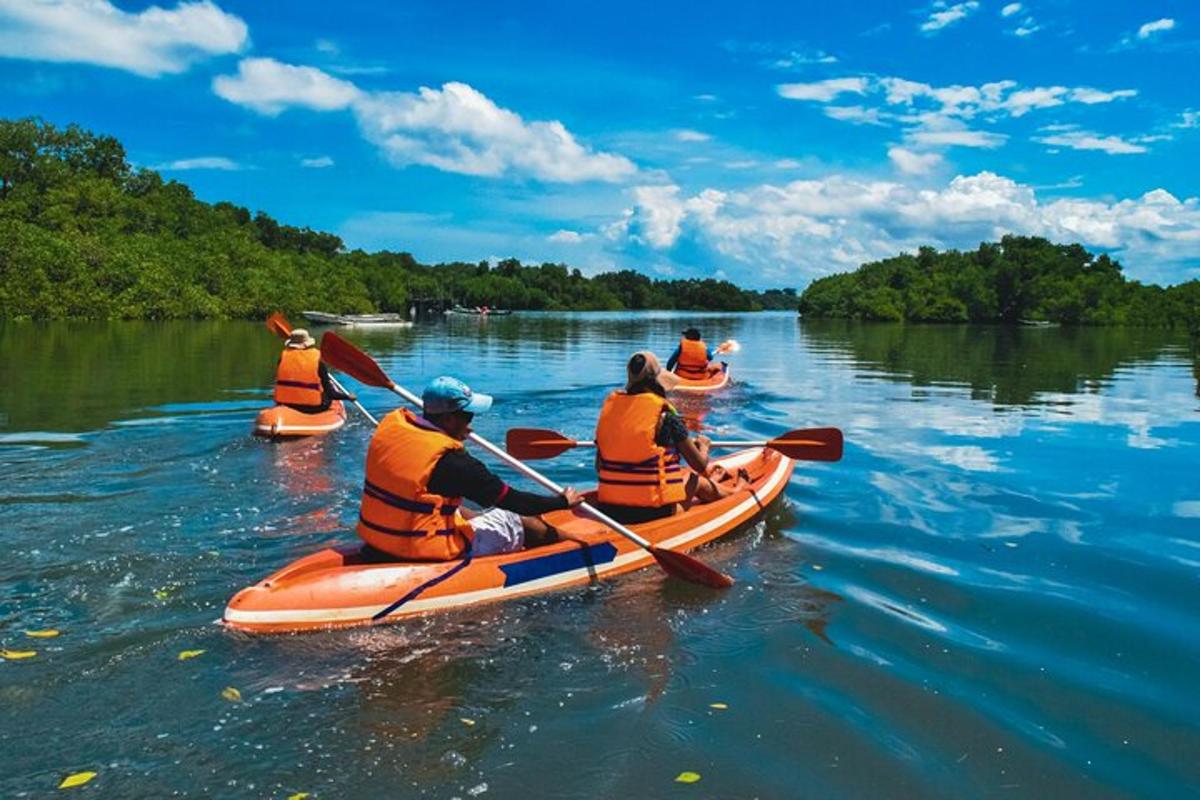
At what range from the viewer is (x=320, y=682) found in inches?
213

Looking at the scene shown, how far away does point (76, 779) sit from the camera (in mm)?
4266

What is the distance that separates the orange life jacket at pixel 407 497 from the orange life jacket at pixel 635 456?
188 centimetres

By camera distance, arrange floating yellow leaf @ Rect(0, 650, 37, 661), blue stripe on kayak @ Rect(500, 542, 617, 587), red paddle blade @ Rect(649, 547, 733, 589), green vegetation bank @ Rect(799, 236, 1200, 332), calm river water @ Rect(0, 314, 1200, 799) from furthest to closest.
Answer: green vegetation bank @ Rect(799, 236, 1200, 332) < red paddle blade @ Rect(649, 547, 733, 589) < blue stripe on kayak @ Rect(500, 542, 617, 587) < floating yellow leaf @ Rect(0, 650, 37, 661) < calm river water @ Rect(0, 314, 1200, 799)

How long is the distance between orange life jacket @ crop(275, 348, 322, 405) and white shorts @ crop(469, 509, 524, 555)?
24.0 ft

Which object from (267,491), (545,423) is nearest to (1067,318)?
(545,423)

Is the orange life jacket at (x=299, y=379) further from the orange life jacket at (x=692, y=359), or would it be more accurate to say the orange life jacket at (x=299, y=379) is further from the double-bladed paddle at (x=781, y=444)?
the orange life jacket at (x=692, y=359)

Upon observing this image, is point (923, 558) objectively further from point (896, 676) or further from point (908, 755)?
point (908, 755)

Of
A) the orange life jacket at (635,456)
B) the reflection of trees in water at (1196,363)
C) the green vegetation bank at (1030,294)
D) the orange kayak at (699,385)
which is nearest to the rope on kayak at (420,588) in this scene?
the orange life jacket at (635,456)

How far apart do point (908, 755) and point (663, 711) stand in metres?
1.42

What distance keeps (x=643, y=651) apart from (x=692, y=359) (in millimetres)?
15434

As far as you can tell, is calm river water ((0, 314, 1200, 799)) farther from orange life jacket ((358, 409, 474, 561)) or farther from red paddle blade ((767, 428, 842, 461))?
red paddle blade ((767, 428, 842, 461))

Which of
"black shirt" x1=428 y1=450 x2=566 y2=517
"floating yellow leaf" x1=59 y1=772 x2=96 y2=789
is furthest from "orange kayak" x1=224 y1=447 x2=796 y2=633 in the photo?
"floating yellow leaf" x1=59 y1=772 x2=96 y2=789

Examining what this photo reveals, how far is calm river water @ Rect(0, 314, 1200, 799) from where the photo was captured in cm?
464

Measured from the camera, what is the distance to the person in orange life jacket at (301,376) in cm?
1374
